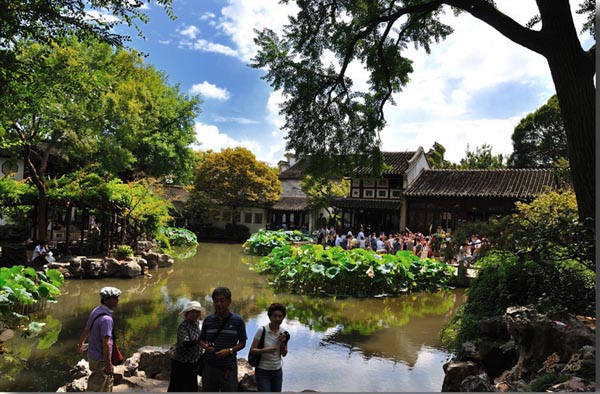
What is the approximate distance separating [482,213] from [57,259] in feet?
64.6

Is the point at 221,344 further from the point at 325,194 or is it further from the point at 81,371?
the point at 325,194

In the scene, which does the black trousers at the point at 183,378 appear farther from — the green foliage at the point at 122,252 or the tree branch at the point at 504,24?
the green foliage at the point at 122,252

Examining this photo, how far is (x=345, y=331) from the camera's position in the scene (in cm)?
859

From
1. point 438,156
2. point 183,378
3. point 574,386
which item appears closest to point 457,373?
point 574,386

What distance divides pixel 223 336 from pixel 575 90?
5051mm

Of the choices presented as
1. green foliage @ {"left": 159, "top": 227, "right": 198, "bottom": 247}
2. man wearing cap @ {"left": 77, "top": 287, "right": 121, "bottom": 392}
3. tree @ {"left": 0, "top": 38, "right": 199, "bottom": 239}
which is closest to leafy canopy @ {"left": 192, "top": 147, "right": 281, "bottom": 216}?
tree @ {"left": 0, "top": 38, "right": 199, "bottom": 239}

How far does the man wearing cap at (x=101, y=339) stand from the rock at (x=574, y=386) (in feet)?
12.0

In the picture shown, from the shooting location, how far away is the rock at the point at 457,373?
187 inches

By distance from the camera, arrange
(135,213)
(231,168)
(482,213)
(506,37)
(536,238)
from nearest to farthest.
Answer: (536,238) → (506,37) → (135,213) → (482,213) → (231,168)

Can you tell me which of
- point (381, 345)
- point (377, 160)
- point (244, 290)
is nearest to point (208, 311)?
point (244, 290)

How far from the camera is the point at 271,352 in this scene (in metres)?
3.82

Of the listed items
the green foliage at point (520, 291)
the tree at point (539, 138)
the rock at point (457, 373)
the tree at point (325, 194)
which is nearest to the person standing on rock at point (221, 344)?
the rock at point (457, 373)

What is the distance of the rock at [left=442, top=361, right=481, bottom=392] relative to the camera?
15.6ft

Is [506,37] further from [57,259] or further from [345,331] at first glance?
[57,259]
